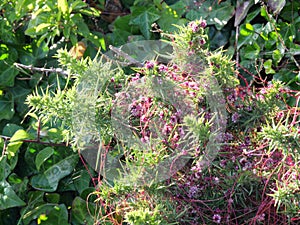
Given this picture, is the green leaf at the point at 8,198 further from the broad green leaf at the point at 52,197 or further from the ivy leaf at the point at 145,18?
the ivy leaf at the point at 145,18

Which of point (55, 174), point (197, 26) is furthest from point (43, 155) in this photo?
point (197, 26)

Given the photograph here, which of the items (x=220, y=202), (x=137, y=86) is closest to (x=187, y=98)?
(x=137, y=86)

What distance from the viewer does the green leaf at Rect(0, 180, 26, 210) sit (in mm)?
1562

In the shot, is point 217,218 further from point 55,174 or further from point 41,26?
point 41,26

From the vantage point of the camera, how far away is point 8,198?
1.57 meters

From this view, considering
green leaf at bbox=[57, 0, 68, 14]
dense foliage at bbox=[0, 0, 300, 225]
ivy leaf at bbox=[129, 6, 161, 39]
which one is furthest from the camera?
ivy leaf at bbox=[129, 6, 161, 39]

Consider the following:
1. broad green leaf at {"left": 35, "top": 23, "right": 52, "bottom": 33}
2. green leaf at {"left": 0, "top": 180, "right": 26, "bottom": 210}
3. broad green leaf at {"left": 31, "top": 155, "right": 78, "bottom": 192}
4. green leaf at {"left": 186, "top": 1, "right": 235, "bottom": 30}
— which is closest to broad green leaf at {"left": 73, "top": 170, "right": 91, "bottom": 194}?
broad green leaf at {"left": 31, "top": 155, "right": 78, "bottom": 192}

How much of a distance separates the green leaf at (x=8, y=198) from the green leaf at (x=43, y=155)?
0.11m

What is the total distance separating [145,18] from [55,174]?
553 millimetres

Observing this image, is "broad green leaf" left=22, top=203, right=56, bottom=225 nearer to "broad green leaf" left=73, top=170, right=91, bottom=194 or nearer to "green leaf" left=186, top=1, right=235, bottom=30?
"broad green leaf" left=73, top=170, right=91, bottom=194

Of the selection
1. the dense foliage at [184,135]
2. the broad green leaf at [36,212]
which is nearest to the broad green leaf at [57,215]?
the broad green leaf at [36,212]

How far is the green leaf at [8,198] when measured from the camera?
1562mm

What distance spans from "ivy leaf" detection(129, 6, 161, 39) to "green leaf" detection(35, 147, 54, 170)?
0.47 m

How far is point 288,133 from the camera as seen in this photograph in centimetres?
96
